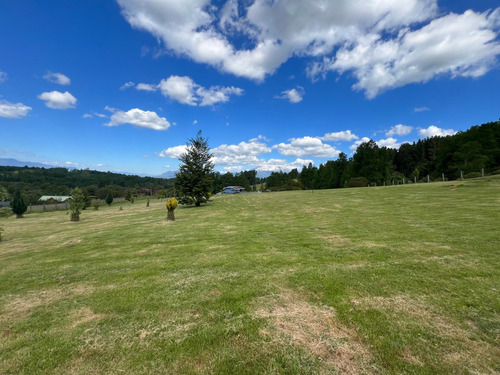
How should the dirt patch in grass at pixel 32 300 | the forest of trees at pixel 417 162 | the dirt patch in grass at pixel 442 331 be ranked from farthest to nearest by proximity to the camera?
the forest of trees at pixel 417 162, the dirt patch in grass at pixel 32 300, the dirt patch in grass at pixel 442 331

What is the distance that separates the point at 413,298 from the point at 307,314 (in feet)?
6.09

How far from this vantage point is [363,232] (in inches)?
304

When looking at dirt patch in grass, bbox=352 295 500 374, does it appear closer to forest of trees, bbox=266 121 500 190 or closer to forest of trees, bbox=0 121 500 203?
forest of trees, bbox=0 121 500 203

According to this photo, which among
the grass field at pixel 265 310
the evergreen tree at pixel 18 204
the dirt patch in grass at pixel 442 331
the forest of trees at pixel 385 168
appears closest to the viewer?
the dirt patch in grass at pixel 442 331

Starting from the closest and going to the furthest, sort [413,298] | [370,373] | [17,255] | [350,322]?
[370,373], [350,322], [413,298], [17,255]

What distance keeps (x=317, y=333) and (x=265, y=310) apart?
0.86 meters

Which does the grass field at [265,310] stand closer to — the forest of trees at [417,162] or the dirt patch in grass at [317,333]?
the dirt patch in grass at [317,333]

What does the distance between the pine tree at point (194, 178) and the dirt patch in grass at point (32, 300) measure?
18.1 meters

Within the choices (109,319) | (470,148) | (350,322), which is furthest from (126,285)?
(470,148)

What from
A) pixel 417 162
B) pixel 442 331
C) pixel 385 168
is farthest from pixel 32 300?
pixel 417 162

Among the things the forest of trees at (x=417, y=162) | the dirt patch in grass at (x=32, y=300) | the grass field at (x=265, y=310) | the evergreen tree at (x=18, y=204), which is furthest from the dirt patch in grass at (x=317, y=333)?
the forest of trees at (x=417, y=162)

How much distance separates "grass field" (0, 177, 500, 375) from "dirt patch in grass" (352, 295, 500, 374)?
2 cm

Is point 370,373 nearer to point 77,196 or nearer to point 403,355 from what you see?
point 403,355

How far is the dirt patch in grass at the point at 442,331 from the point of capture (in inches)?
90.0
